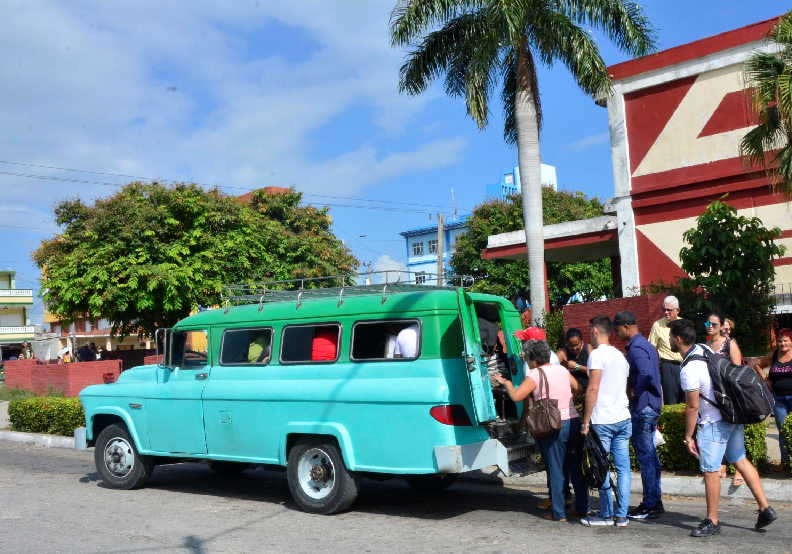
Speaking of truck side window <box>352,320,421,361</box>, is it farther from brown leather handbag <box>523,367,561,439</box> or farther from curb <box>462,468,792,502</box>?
curb <box>462,468,792,502</box>

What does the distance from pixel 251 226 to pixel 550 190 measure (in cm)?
2101

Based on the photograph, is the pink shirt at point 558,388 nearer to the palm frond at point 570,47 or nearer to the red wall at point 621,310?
the red wall at point 621,310

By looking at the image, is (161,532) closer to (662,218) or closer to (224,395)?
(224,395)

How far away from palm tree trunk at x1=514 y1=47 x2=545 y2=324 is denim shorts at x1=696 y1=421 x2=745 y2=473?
9.29 m

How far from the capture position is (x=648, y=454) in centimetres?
725

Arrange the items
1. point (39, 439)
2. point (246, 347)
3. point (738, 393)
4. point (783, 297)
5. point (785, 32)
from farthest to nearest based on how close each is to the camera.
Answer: point (783, 297) < point (39, 439) < point (785, 32) < point (246, 347) < point (738, 393)

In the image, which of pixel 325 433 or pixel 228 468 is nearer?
pixel 325 433

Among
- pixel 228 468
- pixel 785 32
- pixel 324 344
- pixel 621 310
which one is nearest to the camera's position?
pixel 324 344

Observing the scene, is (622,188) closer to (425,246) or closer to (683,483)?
(683,483)

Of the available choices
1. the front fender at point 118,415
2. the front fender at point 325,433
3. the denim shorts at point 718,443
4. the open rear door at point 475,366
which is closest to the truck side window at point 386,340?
the open rear door at point 475,366

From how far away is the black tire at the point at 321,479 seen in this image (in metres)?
7.91

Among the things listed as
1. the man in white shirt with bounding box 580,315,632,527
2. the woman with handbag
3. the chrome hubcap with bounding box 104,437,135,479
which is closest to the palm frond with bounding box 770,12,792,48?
the man in white shirt with bounding box 580,315,632,527

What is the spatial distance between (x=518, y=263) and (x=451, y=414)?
107 feet

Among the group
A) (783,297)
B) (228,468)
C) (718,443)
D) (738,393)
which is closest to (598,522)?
(718,443)
